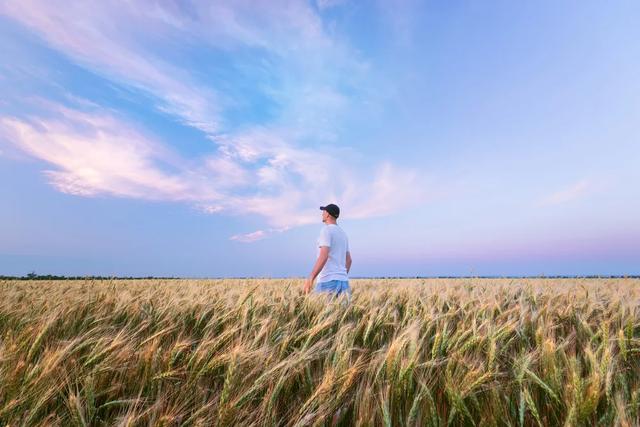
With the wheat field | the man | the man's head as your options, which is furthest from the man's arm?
the wheat field

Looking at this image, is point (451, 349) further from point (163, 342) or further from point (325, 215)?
point (325, 215)

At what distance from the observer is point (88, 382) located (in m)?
1.48

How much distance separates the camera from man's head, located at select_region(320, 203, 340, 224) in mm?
5711

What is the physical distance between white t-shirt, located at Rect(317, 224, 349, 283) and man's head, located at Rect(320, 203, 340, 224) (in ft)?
0.34

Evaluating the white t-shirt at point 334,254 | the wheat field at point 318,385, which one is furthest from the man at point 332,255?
the wheat field at point 318,385

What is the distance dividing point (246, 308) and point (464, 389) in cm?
183

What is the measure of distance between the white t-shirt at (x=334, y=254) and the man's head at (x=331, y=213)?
10 centimetres

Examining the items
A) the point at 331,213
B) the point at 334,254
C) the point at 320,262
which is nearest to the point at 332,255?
the point at 334,254

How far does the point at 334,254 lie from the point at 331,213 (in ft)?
1.98

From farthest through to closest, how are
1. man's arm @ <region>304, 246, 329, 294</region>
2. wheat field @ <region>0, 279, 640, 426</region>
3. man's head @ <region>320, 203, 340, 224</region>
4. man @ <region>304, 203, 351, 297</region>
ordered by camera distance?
man's head @ <region>320, 203, 340, 224</region> → man @ <region>304, 203, 351, 297</region> → man's arm @ <region>304, 246, 329, 294</region> → wheat field @ <region>0, 279, 640, 426</region>

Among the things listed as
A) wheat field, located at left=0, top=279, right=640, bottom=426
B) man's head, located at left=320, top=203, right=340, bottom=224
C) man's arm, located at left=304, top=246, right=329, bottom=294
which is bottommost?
wheat field, located at left=0, top=279, right=640, bottom=426

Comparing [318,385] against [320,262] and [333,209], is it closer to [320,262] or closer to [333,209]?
[320,262]

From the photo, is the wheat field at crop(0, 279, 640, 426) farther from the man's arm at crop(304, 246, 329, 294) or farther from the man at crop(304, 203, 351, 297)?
the man at crop(304, 203, 351, 297)

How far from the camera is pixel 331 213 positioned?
5730mm
